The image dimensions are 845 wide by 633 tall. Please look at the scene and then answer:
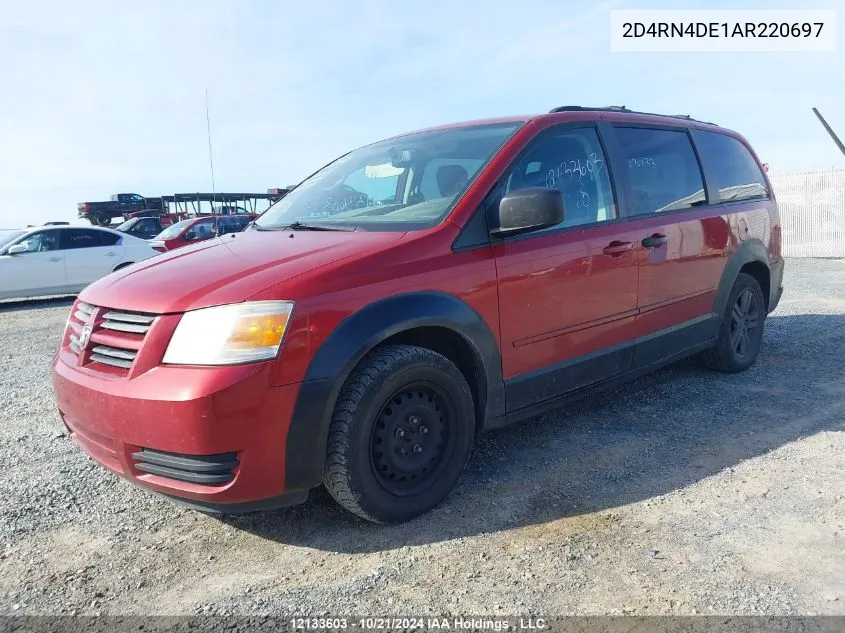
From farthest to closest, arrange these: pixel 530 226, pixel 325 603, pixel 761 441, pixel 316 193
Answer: pixel 316 193 < pixel 761 441 < pixel 530 226 < pixel 325 603

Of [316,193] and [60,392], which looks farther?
[316,193]

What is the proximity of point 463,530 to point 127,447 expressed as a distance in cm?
141

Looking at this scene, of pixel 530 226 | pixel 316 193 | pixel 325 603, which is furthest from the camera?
pixel 316 193

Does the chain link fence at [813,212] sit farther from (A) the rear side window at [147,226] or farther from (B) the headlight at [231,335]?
(B) the headlight at [231,335]

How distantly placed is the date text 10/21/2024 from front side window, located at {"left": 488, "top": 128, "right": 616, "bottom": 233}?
1946 mm

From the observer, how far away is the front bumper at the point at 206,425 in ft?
7.74

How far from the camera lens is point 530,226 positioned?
299 cm

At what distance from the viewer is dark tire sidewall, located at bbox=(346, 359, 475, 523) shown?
8.63ft

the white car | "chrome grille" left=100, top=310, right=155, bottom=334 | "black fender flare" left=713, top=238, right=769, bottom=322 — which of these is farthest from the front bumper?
the white car

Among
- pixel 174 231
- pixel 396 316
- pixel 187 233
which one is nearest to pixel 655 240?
pixel 396 316

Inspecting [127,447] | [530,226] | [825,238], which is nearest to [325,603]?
[127,447]

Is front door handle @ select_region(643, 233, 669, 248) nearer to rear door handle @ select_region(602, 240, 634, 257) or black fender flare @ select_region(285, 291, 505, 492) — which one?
rear door handle @ select_region(602, 240, 634, 257)

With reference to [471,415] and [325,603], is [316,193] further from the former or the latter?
[325,603]

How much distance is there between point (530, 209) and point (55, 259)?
1100cm
